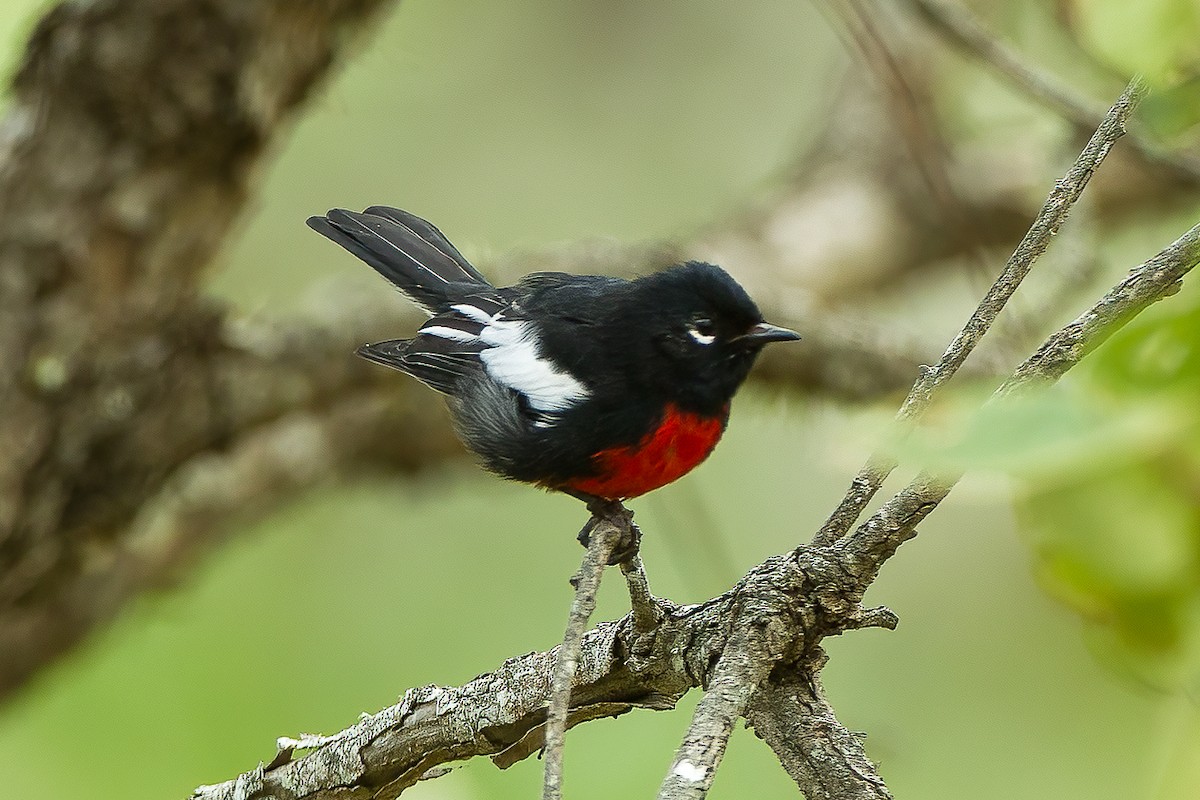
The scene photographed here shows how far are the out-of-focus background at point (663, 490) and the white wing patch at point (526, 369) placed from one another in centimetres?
71

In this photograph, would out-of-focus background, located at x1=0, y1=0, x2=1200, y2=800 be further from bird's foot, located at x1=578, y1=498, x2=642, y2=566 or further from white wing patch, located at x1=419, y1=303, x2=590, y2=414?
white wing patch, located at x1=419, y1=303, x2=590, y2=414

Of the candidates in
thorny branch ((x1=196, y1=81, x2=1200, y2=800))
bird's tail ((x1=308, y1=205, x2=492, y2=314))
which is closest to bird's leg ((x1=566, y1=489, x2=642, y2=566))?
thorny branch ((x1=196, y1=81, x2=1200, y2=800))

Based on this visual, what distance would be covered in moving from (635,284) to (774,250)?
7.06ft

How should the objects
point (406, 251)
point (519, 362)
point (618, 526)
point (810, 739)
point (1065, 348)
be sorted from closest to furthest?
point (1065, 348) < point (810, 739) < point (618, 526) < point (519, 362) < point (406, 251)

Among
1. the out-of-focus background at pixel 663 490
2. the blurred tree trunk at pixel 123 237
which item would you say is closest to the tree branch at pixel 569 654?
the out-of-focus background at pixel 663 490

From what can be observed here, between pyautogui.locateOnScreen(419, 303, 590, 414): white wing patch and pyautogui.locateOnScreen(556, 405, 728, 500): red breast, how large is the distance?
14 cm

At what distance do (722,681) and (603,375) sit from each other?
113 centimetres

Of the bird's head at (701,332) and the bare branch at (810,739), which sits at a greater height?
the bird's head at (701,332)

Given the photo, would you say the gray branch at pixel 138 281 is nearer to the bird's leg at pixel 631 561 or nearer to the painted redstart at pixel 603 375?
the painted redstart at pixel 603 375

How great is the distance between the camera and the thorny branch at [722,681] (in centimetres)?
108

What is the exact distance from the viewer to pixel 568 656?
4.14ft

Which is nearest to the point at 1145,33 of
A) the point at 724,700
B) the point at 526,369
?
the point at 724,700

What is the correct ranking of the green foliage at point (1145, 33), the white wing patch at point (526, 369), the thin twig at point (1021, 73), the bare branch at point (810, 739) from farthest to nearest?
1. the white wing patch at point (526, 369)
2. the thin twig at point (1021, 73)
3. the bare branch at point (810, 739)
4. the green foliage at point (1145, 33)

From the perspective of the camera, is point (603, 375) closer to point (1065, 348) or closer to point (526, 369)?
point (526, 369)
